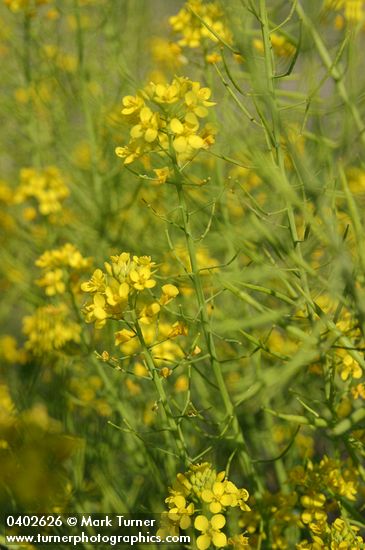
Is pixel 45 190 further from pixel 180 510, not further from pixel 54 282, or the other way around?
pixel 180 510

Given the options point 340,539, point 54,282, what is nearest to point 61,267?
point 54,282

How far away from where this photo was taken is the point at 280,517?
96cm

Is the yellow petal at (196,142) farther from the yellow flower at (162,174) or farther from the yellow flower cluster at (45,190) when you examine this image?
the yellow flower cluster at (45,190)

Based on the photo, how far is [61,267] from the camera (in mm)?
1273

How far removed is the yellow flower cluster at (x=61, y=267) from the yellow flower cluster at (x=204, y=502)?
58 centimetres

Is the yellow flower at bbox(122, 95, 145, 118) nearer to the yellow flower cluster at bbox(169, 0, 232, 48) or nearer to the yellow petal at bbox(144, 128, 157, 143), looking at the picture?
the yellow petal at bbox(144, 128, 157, 143)

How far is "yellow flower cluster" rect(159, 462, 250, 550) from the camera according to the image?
73cm

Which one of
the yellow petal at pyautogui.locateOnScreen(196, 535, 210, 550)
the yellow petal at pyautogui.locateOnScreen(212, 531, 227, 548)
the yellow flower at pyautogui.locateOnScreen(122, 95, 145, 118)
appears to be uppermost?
the yellow flower at pyautogui.locateOnScreen(122, 95, 145, 118)

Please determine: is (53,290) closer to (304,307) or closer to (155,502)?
(155,502)

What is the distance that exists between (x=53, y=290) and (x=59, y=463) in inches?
13.9

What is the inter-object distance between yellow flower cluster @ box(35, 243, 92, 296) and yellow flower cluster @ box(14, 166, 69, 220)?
0.26 metres

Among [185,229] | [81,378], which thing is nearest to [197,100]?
[185,229]

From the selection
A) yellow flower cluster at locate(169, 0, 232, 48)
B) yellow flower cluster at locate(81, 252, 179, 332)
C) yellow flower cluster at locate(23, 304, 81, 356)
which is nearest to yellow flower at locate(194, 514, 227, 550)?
yellow flower cluster at locate(81, 252, 179, 332)

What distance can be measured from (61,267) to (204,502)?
0.65m
